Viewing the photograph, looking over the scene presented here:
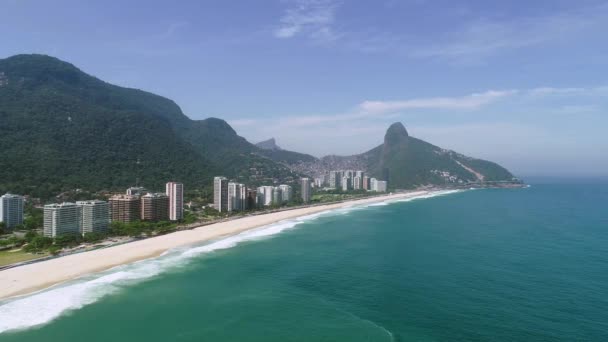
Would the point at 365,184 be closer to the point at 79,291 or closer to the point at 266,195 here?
the point at 266,195

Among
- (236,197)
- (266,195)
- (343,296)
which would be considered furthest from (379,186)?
(343,296)

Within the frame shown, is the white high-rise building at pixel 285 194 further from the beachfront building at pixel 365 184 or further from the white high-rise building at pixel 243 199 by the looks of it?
the beachfront building at pixel 365 184

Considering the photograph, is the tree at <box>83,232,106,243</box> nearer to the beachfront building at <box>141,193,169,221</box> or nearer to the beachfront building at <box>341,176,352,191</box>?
the beachfront building at <box>141,193,169,221</box>

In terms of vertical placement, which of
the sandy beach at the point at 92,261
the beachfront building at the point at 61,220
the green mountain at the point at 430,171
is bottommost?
the sandy beach at the point at 92,261

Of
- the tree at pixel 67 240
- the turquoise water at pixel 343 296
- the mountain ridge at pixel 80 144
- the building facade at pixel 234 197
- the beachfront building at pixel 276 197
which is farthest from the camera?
the beachfront building at pixel 276 197

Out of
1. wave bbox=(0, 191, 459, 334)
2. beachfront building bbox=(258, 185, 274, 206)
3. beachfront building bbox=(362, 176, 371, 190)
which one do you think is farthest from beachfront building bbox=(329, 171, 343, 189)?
wave bbox=(0, 191, 459, 334)

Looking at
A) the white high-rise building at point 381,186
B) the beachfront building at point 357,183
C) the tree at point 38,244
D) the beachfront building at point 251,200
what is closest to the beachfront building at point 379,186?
the white high-rise building at point 381,186
